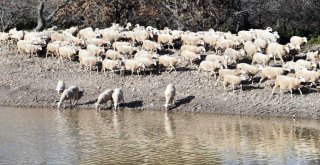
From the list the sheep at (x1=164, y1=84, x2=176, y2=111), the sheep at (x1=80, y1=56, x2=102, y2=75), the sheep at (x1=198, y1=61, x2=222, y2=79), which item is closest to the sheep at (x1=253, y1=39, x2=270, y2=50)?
the sheep at (x1=198, y1=61, x2=222, y2=79)

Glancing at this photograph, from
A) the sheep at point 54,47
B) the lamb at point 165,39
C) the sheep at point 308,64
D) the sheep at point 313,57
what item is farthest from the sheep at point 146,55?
the sheep at point 313,57

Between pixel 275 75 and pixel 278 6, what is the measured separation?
88.5 ft

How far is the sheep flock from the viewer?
2795cm

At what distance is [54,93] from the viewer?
2862cm

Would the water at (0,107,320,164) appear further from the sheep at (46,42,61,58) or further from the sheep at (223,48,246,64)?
the sheep at (46,42,61,58)

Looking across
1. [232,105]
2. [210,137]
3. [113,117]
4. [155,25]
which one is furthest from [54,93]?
[155,25]

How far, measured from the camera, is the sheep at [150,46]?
108ft

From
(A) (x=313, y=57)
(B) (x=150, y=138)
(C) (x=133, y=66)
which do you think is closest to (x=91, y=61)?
(C) (x=133, y=66)

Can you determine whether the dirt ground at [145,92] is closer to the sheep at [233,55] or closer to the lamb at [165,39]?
the sheep at [233,55]

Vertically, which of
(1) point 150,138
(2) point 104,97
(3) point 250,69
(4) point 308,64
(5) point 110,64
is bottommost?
(1) point 150,138

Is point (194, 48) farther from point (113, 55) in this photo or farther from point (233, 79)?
point (233, 79)

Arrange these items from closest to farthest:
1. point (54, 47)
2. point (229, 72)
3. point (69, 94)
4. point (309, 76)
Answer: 1. point (69, 94)
2. point (309, 76)
3. point (229, 72)
4. point (54, 47)

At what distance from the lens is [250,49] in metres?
32.0

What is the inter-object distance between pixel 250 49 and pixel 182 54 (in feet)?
10.9
